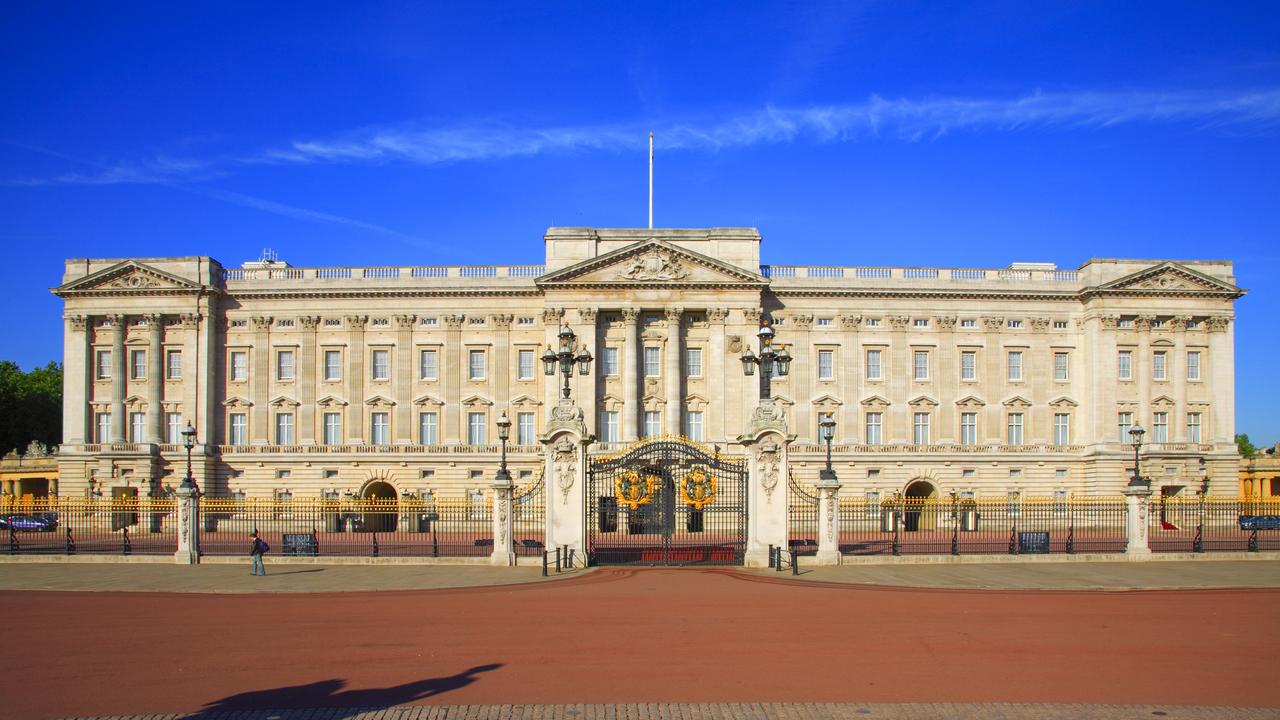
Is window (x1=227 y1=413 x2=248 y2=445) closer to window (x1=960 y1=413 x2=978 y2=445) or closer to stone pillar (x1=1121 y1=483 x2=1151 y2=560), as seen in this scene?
window (x1=960 y1=413 x2=978 y2=445)

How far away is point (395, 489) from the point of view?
60.8m

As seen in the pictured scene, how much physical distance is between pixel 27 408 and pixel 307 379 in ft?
133

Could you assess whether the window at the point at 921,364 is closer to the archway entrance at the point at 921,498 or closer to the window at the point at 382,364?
the archway entrance at the point at 921,498

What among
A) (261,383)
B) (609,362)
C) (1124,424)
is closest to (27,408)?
(261,383)

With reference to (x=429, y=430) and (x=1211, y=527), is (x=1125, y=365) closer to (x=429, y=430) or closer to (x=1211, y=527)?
(x=1211, y=527)

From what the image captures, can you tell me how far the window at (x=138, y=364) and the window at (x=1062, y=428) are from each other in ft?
181

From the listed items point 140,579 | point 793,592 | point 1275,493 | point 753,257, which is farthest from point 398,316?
point 1275,493

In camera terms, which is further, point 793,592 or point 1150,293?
point 1150,293

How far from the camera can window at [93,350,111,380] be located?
2427 inches

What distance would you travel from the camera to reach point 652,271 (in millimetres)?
59094

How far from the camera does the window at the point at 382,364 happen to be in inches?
2435

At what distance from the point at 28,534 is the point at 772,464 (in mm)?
40627

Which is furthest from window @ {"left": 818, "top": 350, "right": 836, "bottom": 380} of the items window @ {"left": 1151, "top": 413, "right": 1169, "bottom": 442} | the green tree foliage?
the green tree foliage

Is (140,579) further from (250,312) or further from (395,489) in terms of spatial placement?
(250,312)
